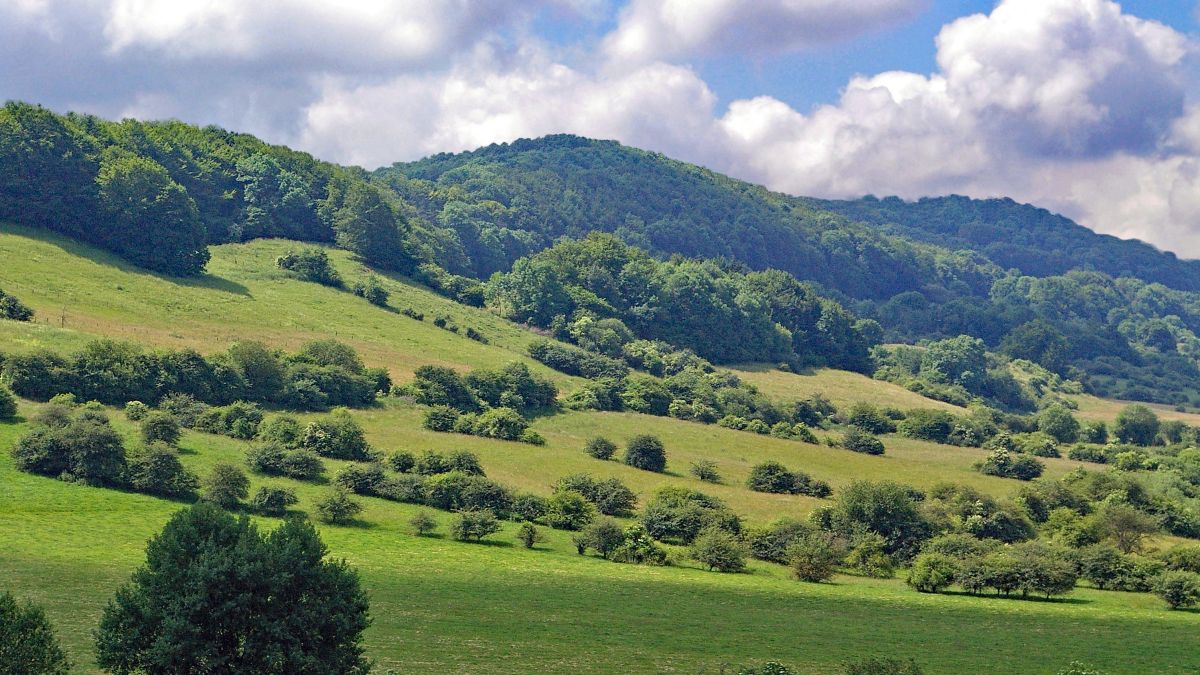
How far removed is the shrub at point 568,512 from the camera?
8300 cm

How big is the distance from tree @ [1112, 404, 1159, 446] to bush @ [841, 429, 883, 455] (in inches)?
2246

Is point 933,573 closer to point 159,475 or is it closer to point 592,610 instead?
point 592,610

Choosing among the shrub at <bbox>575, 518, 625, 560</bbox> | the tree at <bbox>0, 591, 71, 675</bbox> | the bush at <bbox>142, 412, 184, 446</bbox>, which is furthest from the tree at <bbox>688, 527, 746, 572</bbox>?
the tree at <bbox>0, 591, 71, 675</bbox>

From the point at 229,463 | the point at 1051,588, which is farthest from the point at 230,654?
the point at 1051,588

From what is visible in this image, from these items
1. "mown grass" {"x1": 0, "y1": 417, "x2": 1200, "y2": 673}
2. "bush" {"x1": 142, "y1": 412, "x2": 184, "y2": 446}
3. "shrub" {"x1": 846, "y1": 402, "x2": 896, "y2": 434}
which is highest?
"shrub" {"x1": 846, "y1": 402, "x2": 896, "y2": 434}

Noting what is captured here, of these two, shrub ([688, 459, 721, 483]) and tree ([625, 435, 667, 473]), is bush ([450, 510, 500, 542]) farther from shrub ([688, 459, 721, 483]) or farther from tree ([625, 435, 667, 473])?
shrub ([688, 459, 721, 483])

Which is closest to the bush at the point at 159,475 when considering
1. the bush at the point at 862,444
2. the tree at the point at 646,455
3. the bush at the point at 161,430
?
the bush at the point at 161,430

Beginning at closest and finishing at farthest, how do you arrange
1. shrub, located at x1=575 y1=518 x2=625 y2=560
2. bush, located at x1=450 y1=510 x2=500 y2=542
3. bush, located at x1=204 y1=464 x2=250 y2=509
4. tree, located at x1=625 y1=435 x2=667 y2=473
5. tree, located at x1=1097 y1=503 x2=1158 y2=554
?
1. bush, located at x1=204 y1=464 x2=250 y2=509
2. bush, located at x1=450 y1=510 x2=500 y2=542
3. shrub, located at x1=575 y1=518 x2=625 y2=560
4. tree, located at x1=1097 y1=503 x2=1158 y2=554
5. tree, located at x1=625 y1=435 x2=667 y2=473

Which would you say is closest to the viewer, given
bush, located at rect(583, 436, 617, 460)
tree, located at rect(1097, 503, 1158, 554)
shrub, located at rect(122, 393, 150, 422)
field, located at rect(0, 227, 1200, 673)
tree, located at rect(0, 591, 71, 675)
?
tree, located at rect(0, 591, 71, 675)

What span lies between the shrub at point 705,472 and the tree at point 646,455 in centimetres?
323

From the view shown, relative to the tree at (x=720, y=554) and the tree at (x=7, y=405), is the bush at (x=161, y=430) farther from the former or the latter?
the tree at (x=720, y=554)

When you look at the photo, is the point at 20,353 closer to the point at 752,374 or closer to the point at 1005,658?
the point at 1005,658

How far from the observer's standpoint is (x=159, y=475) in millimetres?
74562

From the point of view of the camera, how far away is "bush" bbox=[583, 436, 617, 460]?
108250 mm
